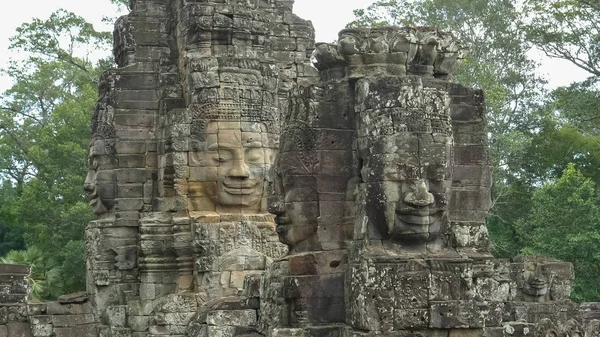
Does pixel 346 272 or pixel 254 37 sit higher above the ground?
pixel 254 37

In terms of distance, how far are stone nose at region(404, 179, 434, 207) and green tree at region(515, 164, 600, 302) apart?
656 inches

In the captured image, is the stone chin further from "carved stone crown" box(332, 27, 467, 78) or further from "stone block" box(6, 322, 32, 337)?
"stone block" box(6, 322, 32, 337)

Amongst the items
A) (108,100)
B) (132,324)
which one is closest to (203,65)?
(108,100)

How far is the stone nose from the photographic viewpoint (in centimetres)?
1070

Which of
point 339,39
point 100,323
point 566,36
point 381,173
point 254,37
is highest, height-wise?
point 566,36

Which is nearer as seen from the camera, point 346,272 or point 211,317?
point 346,272

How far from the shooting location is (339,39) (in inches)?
462

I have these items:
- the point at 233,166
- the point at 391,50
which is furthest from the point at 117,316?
the point at 391,50

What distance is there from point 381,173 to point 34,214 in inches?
1037

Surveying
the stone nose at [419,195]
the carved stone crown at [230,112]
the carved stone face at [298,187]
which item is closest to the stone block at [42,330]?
the carved stone crown at [230,112]

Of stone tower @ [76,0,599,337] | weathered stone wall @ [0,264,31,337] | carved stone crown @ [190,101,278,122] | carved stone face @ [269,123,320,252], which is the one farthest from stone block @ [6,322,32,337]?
carved stone face @ [269,123,320,252]

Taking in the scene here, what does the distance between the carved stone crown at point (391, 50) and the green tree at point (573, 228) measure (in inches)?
630

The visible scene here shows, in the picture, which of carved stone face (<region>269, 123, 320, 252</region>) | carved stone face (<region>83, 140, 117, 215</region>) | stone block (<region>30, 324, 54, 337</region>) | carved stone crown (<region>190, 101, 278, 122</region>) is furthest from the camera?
carved stone face (<region>83, 140, 117, 215</region>)

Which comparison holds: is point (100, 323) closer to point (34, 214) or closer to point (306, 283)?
point (306, 283)
